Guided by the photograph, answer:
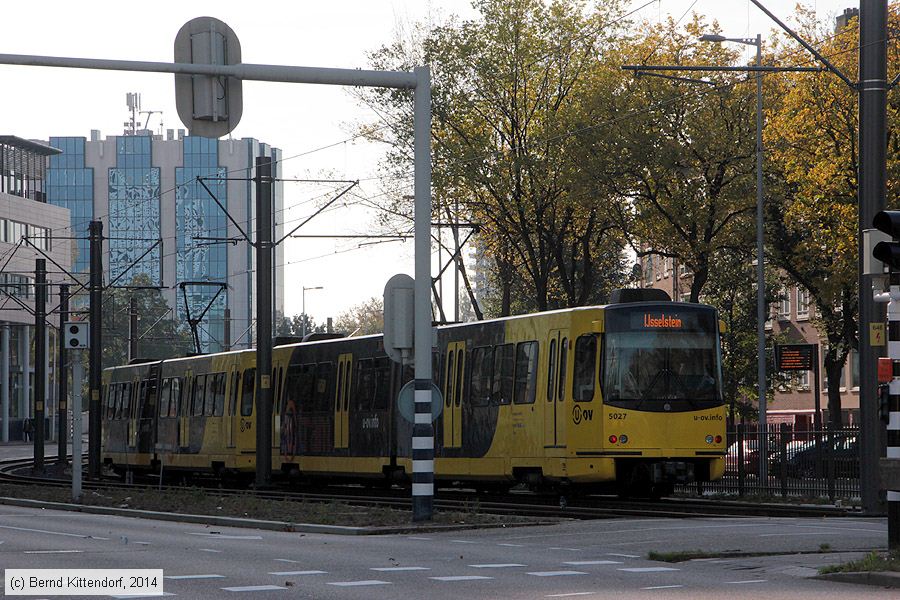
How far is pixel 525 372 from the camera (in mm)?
27047

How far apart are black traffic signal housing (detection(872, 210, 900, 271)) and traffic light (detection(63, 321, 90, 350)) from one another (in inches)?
671

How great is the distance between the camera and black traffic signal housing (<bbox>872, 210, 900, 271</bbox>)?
14086 millimetres

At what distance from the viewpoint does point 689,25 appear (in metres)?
47.4

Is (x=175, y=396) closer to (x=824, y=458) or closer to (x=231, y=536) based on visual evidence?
(x=824, y=458)

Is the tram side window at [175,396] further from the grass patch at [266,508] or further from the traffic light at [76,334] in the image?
the traffic light at [76,334]

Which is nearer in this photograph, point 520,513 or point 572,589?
point 572,589

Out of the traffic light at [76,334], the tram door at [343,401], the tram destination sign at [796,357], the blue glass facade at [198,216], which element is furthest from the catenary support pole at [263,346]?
the blue glass facade at [198,216]

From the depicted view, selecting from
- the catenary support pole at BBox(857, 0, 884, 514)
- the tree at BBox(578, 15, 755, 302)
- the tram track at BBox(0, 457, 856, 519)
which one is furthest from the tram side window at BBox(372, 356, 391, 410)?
the tree at BBox(578, 15, 755, 302)

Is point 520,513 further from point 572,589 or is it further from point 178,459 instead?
point 178,459

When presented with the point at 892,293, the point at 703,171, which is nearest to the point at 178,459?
the point at 703,171

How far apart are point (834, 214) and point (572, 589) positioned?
1217 inches

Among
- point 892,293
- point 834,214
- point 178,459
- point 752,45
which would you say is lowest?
point 178,459

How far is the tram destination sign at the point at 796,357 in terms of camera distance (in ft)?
107

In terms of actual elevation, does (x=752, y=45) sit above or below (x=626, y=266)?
above
